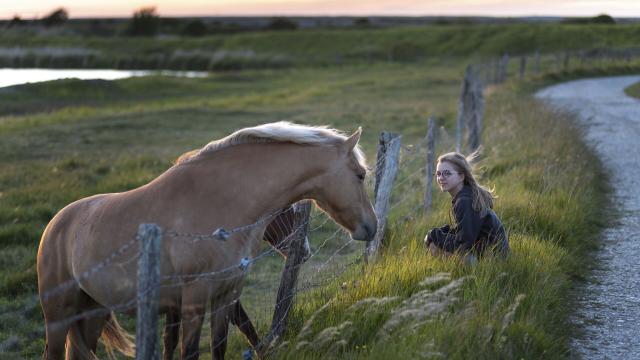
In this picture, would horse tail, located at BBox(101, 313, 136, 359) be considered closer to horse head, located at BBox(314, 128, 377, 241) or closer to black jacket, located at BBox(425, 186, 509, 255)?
horse head, located at BBox(314, 128, 377, 241)

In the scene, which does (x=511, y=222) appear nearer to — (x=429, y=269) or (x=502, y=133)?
(x=429, y=269)

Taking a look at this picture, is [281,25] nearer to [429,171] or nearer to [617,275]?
[429,171]

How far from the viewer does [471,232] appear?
5.43 meters

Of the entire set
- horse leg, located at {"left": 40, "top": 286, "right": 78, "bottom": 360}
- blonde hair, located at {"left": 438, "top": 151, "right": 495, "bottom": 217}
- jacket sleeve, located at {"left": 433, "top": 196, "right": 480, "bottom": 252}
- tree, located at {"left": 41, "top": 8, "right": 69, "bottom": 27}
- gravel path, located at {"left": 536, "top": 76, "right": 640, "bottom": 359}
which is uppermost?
tree, located at {"left": 41, "top": 8, "right": 69, "bottom": 27}

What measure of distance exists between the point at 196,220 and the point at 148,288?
0.85 meters

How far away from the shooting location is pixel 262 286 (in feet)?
25.5

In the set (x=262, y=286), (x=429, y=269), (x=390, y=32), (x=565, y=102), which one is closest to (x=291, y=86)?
(x=565, y=102)

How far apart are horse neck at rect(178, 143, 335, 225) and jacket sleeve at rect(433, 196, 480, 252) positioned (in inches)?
58.1

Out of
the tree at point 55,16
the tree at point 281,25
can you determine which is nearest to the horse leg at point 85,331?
the tree at point 55,16

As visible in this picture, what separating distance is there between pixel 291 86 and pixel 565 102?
19.3 m

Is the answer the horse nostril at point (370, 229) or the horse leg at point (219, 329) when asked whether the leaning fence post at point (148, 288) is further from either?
the horse nostril at point (370, 229)

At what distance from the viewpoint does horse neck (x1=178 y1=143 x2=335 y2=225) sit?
419 cm

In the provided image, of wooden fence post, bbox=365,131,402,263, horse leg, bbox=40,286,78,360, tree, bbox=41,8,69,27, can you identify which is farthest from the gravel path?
tree, bbox=41,8,69,27

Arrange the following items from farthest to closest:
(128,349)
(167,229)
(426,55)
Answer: (426,55)
(128,349)
(167,229)
